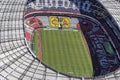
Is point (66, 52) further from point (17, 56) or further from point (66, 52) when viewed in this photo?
point (17, 56)

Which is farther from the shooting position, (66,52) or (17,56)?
(66,52)

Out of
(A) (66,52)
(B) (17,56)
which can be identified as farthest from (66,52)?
(B) (17,56)

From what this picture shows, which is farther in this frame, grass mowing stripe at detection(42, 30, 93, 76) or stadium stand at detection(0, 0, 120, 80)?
grass mowing stripe at detection(42, 30, 93, 76)

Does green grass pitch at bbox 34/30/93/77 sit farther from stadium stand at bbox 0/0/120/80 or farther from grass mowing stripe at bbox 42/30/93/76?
stadium stand at bbox 0/0/120/80

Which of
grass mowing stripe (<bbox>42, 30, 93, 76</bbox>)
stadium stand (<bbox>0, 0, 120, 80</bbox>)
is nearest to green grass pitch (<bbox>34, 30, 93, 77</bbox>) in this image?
grass mowing stripe (<bbox>42, 30, 93, 76</bbox>)

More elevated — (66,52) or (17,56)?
(17,56)

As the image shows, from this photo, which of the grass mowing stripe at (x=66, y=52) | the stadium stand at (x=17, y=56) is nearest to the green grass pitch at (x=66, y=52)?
the grass mowing stripe at (x=66, y=52)
